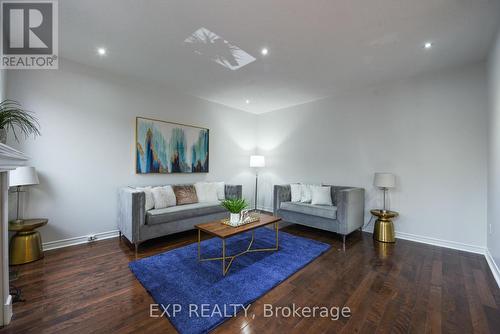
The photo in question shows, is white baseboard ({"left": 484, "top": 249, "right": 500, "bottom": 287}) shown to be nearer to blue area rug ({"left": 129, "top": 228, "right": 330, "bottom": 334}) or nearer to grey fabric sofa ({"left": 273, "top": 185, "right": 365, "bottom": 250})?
grey fabric sofa ({"left": 273, "top": 185, "right": 365, "bottom": 250})

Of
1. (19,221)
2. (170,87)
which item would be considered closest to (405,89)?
(170,87)

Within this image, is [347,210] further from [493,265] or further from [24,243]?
[24,243]

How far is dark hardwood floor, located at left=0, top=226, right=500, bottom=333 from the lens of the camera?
1523 millimetres

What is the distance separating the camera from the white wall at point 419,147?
2.86m

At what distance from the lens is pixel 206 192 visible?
401 cm

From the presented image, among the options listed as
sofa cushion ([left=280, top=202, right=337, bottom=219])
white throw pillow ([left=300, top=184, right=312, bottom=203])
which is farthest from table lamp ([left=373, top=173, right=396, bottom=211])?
white throw pillow ([left=300, top=184, right=312, bottom=203])

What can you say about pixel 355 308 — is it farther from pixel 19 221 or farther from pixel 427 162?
pixel 19 221

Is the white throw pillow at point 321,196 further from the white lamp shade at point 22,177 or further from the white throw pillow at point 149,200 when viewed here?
the white lamp shade at point 22,177

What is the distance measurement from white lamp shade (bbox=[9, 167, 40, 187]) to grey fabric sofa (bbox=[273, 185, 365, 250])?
3404mm

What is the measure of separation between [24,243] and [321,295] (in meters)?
3.25

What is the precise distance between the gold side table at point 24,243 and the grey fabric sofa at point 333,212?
3387 millimetres

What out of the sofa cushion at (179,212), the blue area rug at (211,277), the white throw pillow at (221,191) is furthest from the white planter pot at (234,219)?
the white throw pillow at (221,191)

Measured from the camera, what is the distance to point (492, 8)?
1.88 meters

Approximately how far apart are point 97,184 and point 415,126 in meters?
4.98
